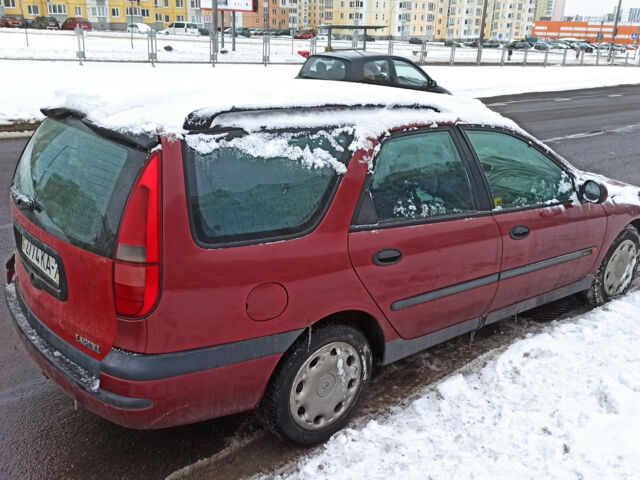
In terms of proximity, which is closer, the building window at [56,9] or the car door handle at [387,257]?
the car door handle at [387,257]

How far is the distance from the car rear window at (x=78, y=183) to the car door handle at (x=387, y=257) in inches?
45.1

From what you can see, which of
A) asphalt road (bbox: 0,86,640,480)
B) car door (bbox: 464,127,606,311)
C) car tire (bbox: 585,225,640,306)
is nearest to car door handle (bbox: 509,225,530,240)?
car door (bbox: 464,127,606,311)

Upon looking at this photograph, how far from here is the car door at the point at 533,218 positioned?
11.0 ft

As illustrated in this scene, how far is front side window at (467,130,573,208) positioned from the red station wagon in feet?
0.10

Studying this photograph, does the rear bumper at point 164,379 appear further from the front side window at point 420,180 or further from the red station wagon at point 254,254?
the front side window at point 420,180

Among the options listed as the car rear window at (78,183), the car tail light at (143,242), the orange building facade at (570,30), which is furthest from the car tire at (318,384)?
the orange building facade at (570,30)

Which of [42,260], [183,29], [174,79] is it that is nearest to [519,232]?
[42,260]

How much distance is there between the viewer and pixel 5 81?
14.6 metres

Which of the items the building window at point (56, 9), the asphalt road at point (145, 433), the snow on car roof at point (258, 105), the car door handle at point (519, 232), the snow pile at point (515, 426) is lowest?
the asphalt road at point (145, 433)

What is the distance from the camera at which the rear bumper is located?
226cm

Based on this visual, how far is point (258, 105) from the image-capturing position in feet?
8.21

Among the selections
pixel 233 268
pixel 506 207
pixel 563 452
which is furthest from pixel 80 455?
pixel 506 207

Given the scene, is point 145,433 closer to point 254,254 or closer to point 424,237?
point 254,254

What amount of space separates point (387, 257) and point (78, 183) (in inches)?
55.8
